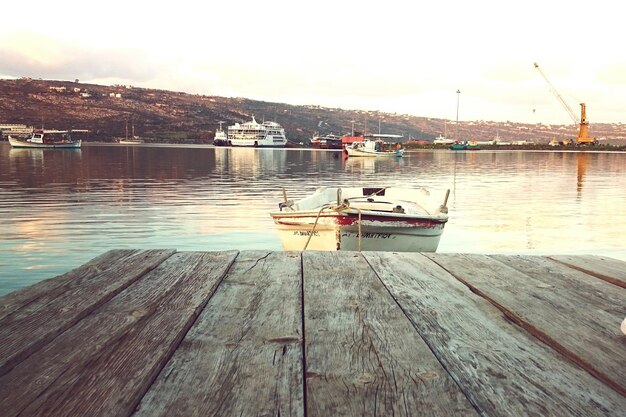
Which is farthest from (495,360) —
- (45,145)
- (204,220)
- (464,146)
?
(464,146)

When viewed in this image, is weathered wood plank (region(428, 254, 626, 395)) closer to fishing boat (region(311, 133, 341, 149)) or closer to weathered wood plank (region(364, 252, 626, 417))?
weathered wood plank (region(364, 252, 626, 417))

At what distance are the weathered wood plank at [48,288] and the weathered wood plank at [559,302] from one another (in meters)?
1.82

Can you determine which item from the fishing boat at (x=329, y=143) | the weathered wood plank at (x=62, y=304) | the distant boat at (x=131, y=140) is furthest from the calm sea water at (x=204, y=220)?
the distant boat at (x=131, y=140)

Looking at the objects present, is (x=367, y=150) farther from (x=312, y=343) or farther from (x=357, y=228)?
(x=312, y=343)

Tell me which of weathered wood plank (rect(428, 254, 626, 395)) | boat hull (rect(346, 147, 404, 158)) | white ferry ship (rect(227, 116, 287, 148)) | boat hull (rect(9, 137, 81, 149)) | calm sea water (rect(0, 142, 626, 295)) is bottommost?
calm sea water (rect(0, 142, 626, 295))

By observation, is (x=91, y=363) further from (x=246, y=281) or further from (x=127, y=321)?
(x=246, y=281)

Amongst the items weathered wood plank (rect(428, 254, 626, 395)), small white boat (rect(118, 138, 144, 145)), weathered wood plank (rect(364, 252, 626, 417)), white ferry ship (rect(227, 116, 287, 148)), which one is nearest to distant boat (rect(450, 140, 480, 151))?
white ferry ship (rect(227, 116, 287, 148))

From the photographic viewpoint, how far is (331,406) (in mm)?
1210

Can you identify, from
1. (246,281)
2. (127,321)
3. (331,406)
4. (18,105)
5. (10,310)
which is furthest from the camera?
(18,105)

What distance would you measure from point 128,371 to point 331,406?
578 millimetres

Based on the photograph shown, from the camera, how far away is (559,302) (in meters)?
2.13

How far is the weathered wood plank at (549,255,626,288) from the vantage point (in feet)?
8.38

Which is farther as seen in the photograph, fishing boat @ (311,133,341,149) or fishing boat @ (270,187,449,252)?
fishing boat @ (311,133,341,149)

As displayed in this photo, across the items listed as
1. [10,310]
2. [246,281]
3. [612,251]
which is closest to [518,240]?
[612,251]
